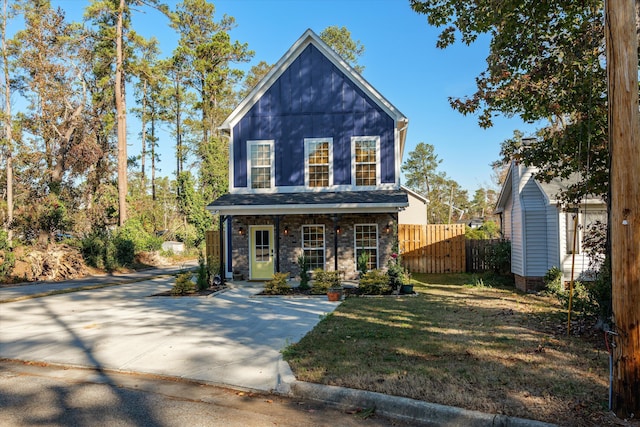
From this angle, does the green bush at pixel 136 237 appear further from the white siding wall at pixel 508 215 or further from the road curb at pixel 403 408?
the road curb at pixel 403 408

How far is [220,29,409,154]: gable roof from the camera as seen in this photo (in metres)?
16.2

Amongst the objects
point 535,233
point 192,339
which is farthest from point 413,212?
point 192,339

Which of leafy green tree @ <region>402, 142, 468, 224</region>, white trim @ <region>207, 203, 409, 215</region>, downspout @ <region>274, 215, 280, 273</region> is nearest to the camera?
white trim @ <region>207, 203, 409, 215</region>

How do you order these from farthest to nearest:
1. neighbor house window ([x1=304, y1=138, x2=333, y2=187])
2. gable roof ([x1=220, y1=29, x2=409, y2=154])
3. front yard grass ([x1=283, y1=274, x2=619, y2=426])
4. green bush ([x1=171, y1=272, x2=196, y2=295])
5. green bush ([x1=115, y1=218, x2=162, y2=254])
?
green bush ([x1=115, y1=218, x2=162, y2=254]) → neighbor house window ([x1=304, y1=138, x2=333, y2=187]) → gable roof ([x1=220, y1=29, x2=409, y2=154]) → green bush ([x1=171, y1=272, x2=196, y2=295]) → front yard grass ([x1=283, y1=274, x2=619, y2=426])

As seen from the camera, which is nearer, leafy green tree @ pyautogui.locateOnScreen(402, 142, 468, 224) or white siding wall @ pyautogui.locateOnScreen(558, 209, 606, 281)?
white siding wall @ pyautogui.locateOnScreen(558, 209, 606, 281)

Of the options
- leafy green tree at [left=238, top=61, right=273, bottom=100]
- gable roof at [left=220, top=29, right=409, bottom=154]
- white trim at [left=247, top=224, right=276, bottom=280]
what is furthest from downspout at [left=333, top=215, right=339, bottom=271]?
leafy green tree at [left=238, top=61, right=273, bottom=100]

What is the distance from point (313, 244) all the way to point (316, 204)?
229cm

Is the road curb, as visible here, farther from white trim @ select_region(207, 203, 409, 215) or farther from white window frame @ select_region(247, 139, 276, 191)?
white window frame @ select_region(247, 139, 276, 191)

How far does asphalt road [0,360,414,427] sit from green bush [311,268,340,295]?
786 cm

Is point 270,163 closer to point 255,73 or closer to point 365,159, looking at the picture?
point 365,159

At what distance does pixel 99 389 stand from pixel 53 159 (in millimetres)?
24385

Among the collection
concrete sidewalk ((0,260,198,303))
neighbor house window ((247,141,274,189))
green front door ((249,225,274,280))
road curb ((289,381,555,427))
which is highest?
neighbor house window ((247,141,274,189))

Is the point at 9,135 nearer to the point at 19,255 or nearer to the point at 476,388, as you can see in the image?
the point at 19,255

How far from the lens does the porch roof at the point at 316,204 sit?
14492 millimetres
